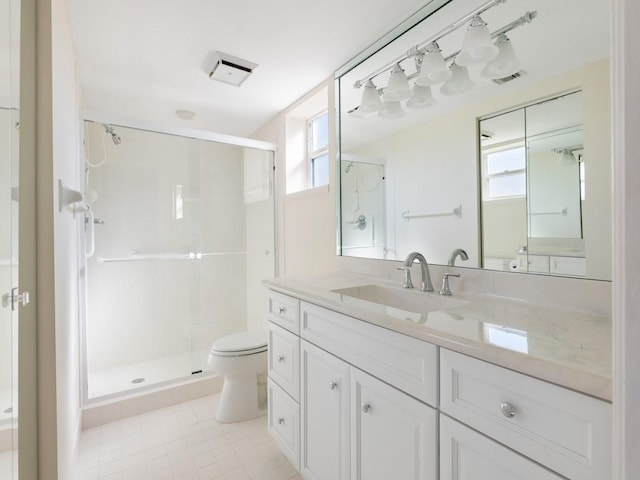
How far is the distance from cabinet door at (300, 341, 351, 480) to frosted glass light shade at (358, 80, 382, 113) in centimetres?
134

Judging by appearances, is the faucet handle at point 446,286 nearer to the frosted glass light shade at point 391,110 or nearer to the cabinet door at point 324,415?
the cabinet door at point 324,415

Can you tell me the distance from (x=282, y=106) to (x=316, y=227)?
108 cm

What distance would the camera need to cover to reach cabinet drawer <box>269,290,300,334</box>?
1440 mm

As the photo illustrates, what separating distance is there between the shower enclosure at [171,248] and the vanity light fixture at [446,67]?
4.12 ft

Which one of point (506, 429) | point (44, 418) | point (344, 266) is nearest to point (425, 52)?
point (344, 266)

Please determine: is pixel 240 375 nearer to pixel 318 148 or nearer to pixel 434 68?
pixel 318 148

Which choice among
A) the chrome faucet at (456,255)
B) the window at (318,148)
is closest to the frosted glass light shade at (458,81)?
the chrome faucet at (456,255)

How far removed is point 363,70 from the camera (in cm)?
186

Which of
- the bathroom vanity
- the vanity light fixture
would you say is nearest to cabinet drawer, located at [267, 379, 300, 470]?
the bathroom vanity

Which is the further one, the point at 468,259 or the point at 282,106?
the point at 282,106

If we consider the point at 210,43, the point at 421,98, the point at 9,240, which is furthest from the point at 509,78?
the point at 9,240

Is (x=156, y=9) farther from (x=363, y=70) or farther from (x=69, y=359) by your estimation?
(x=69, y=359)

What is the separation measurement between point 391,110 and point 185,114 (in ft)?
6.22

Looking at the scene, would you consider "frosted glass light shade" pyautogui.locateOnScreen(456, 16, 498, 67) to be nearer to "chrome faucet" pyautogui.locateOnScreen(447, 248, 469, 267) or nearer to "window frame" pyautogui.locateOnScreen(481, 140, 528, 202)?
"window frame" pyautogui.locateOnScreen(481, 140, 528, 202)
